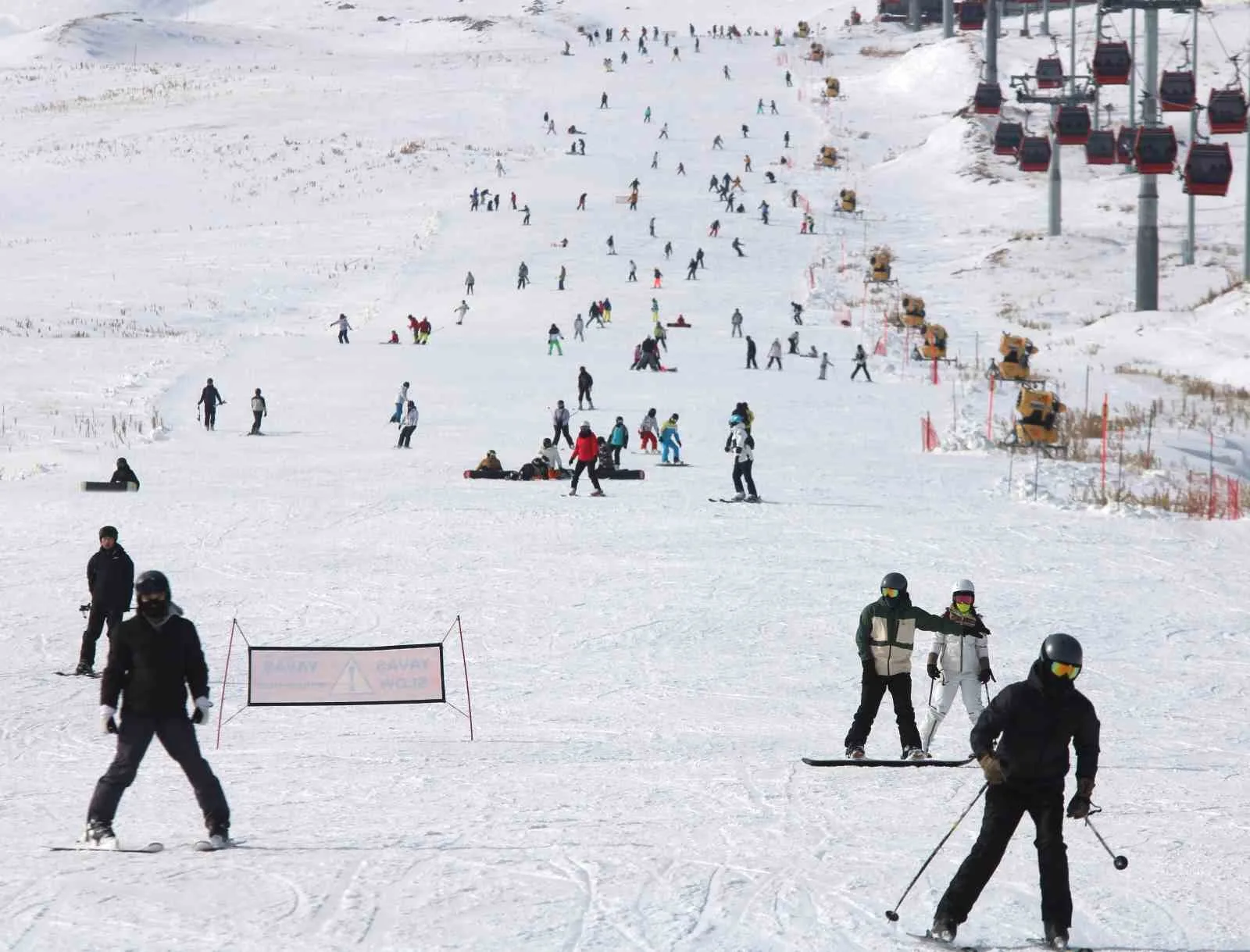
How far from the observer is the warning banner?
11.1m

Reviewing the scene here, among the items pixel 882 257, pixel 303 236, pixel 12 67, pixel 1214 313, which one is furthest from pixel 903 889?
pixel 12 67

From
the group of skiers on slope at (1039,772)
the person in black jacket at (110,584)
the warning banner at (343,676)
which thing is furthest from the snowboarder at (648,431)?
the group of skiers on slope at (1039,772)

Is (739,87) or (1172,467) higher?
(739,87)

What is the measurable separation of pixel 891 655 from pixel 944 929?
3996mm

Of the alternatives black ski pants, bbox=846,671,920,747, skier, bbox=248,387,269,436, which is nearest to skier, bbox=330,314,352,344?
skier, bbox=248,387,269,436

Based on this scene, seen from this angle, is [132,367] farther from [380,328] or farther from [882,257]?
[882,257]

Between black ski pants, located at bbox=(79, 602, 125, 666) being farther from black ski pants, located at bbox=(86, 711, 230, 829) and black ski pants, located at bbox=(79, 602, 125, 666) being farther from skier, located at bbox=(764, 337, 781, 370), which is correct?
skier, located at bbox=(764, 337, 781, 370)

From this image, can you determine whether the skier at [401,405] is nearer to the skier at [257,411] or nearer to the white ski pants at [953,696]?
the skier at [257,411]

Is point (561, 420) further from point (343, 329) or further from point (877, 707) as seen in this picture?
point (877, 707)

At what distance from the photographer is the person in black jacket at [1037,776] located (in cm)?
655

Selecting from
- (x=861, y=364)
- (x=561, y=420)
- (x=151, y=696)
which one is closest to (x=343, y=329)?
(x=861, y=364)

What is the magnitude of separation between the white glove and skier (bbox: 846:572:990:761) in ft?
14.8

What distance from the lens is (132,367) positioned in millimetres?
41156

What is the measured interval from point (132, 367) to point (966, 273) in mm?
32675
